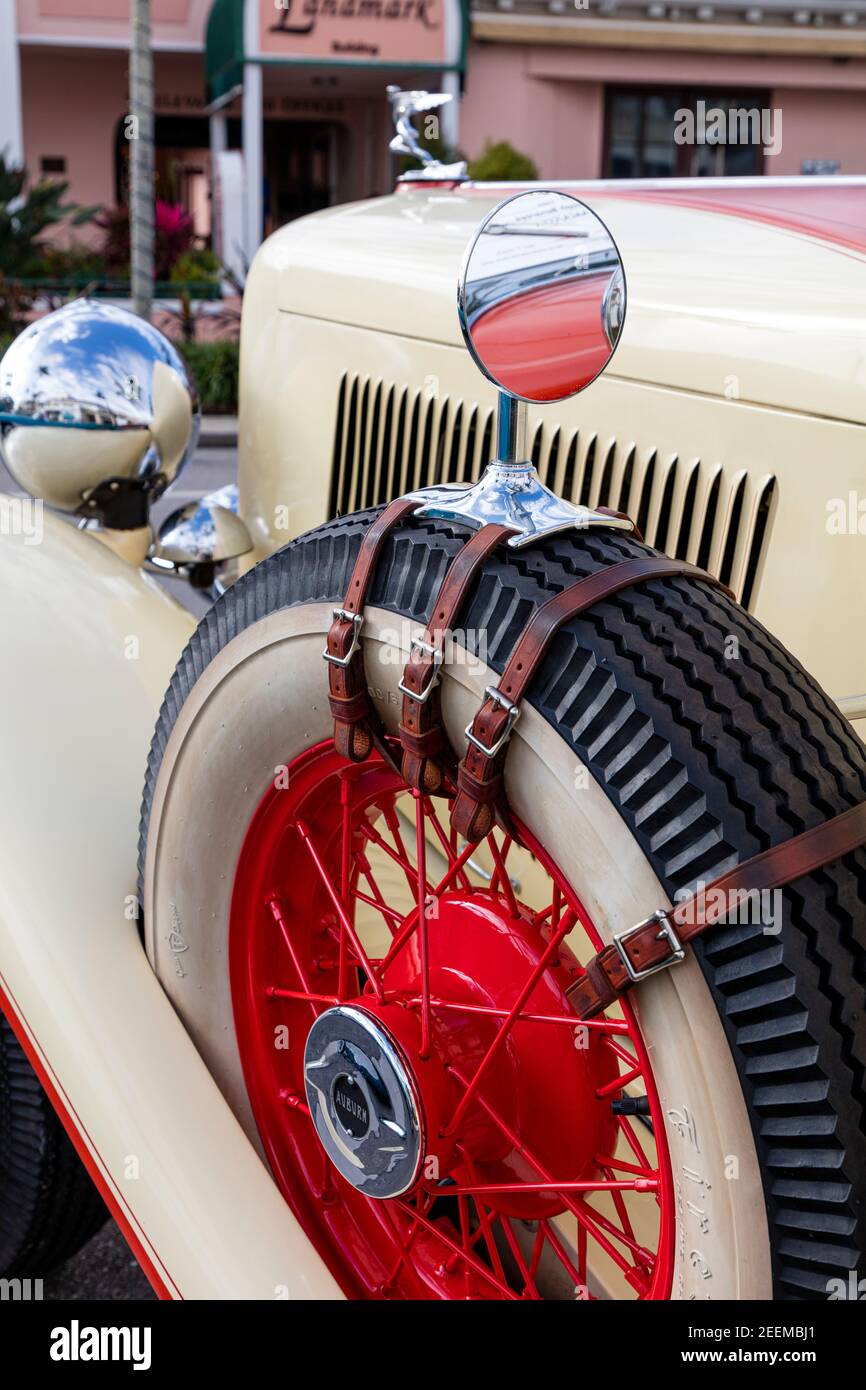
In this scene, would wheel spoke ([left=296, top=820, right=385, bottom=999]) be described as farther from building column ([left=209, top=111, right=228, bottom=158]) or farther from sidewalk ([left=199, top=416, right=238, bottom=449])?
building column ([left=209, top=111, right=228, bottom=158])

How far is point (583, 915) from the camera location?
1.02 metres

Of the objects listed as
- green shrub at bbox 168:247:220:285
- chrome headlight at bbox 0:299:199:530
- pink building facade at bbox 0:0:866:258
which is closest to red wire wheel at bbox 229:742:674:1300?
chrome headlight at bbox 0:299:199:530

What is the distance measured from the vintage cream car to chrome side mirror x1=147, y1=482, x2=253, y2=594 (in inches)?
27.5

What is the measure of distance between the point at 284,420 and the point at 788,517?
1.46m

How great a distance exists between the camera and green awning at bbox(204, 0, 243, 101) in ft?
47.9

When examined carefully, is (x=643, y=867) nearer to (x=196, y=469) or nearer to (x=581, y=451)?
(x=581, y=451)

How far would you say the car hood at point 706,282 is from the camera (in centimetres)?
137

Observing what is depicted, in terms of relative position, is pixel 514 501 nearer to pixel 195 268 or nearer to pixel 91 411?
pixel 91 411

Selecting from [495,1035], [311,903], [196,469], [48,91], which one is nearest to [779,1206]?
[495,1035]

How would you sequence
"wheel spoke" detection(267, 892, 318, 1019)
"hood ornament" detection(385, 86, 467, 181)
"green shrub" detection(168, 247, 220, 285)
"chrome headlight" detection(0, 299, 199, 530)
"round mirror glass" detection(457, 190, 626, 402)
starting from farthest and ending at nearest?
"green shrub" detection(168, 247, 220, 285), "hood ornament" detection(385, 86, 467, 181), "chrome headlight" detection(0, 299, 199, 530), "wheel spoke" detection(267, 892, 318, 1019), "round mirror glass" detection(457, 190, 626, 402)

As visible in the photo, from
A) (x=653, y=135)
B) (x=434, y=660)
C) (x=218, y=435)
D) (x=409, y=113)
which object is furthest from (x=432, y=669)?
(x=653, y=135)

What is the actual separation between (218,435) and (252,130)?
22.6 ft

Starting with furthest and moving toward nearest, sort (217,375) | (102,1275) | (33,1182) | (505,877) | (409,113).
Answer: (217,375)
(409,113)
(102,1275)
(33,1182)
(505,877)

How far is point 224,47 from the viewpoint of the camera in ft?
49.9
